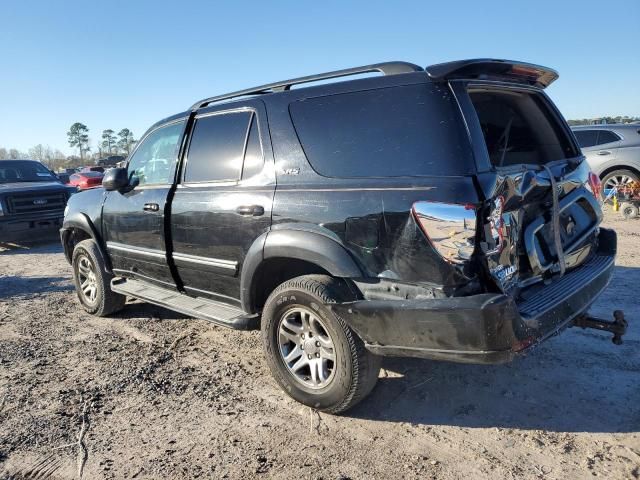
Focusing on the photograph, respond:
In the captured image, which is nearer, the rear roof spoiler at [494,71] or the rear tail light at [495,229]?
the rear tail light at [495,229]

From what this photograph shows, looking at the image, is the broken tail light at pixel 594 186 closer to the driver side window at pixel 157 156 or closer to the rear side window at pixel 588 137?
the driver side window at pixel 157 156

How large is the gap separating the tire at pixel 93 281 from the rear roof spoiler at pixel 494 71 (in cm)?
395

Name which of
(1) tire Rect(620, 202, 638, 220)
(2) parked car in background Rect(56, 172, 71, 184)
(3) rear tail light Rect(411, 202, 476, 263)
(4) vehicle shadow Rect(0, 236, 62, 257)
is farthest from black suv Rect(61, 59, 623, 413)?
(2) parked car in background Rect(56, 172, 71, 184)

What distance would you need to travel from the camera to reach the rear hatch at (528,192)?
2602mm

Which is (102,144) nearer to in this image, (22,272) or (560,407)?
(22,272)

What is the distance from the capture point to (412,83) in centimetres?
283

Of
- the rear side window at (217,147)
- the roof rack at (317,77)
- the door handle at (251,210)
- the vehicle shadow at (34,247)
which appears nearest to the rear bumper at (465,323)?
the door handle at (251,210)

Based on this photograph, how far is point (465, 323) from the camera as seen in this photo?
2.51m

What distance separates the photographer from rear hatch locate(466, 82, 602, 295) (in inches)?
102

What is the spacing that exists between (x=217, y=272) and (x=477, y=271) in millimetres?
2031

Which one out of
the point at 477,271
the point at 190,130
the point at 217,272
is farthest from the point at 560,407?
the point at 190,130

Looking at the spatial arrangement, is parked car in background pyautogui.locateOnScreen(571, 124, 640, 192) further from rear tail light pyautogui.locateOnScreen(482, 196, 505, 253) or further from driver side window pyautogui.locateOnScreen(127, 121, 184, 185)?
rear tail light pyautogui.locateOnScreen(482, 196, 505, 253)

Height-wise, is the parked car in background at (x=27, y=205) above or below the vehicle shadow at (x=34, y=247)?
above

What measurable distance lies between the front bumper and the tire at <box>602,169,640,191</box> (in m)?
11.6
